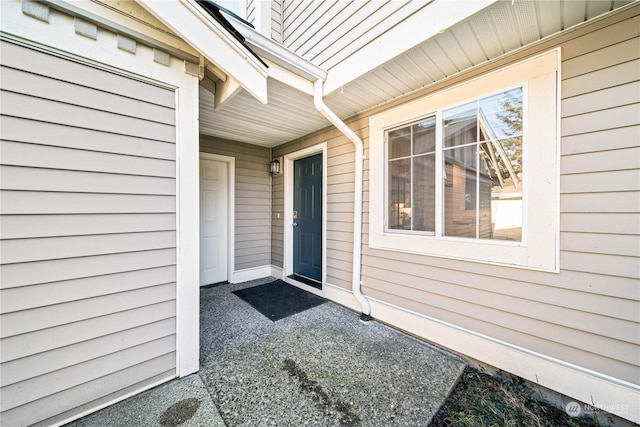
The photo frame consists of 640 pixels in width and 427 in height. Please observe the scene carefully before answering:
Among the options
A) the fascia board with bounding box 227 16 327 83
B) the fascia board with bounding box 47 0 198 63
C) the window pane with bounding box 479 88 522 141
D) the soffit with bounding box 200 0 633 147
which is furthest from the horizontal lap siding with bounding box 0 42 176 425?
the window pane with bounding box 479 88 522 141

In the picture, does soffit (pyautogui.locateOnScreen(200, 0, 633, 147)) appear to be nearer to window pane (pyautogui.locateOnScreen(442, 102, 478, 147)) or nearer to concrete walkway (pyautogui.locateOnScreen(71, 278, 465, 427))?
window pane (pyautogui.locateOnScreen(442, 102, 478, 147))

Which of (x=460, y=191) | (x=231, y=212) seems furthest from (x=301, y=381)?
(x=231, y=212)

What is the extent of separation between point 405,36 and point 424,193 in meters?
1.34

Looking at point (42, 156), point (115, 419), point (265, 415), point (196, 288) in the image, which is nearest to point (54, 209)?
point (42, 156)

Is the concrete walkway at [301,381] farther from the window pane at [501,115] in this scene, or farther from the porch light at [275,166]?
the porch light at [275,166]

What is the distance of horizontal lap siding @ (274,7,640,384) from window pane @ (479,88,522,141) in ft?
0.81

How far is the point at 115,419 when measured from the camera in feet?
4.64

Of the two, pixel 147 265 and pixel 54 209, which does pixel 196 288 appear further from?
pixel 54 209

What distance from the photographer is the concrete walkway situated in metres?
1.45

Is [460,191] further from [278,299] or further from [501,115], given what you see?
[278,299]

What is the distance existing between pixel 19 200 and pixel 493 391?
3.23 m

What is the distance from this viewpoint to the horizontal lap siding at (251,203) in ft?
12.7

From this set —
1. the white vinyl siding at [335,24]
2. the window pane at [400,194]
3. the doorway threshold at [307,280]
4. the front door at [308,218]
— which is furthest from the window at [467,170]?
the doorway threshold at [307,280]

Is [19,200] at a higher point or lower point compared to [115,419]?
higher
